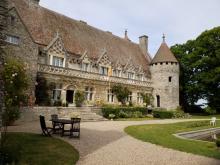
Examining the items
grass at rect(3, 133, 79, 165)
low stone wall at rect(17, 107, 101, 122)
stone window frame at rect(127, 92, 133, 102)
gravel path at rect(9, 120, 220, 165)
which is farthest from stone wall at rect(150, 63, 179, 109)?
grass at rect(3, 133, 79, 165)

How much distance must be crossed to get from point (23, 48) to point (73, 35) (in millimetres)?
10198

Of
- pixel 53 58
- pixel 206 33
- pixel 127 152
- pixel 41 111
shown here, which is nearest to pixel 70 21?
pixel 53 58

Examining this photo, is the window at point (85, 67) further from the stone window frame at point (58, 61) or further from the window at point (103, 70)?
the stone window frame at point (58, 61)

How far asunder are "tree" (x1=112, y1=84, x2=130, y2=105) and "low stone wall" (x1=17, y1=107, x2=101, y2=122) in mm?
6443

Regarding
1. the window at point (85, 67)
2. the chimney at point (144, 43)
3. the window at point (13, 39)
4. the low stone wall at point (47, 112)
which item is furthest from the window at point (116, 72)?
the window at point (13, 39)

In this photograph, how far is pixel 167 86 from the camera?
35.7 metres

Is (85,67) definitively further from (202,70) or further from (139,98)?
(202,70)

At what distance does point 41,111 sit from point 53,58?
763 cm

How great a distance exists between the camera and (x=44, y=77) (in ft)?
73.7

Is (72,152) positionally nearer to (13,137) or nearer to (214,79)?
(13,137)

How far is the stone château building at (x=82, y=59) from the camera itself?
2052 cm

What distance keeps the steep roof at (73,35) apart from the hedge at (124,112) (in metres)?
7.70

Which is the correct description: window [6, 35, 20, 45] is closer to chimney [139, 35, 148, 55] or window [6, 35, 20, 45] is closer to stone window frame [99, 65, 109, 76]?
→ stone window frame [99, 65, 109, 76]

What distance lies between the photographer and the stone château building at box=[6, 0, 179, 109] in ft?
67.3
